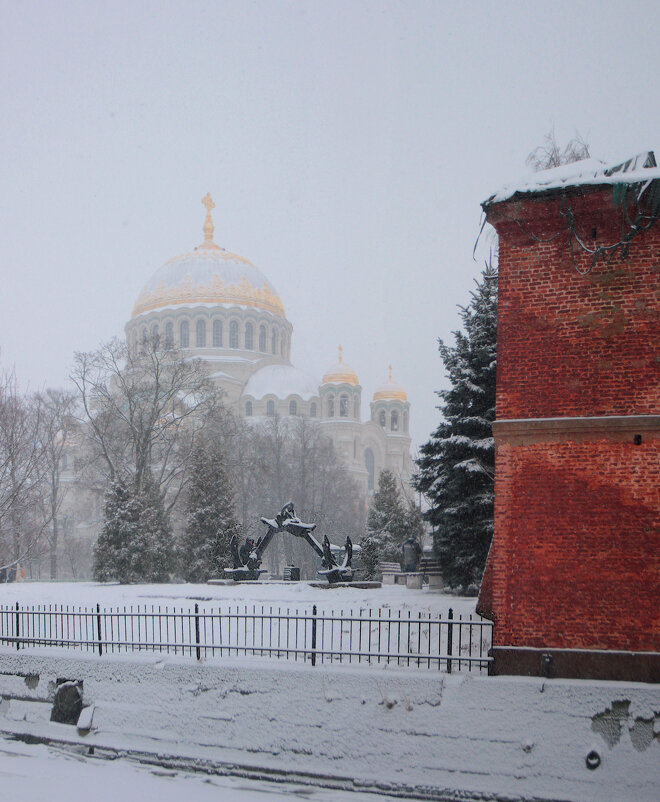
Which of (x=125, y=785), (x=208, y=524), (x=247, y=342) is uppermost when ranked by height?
(x=247, y=342)

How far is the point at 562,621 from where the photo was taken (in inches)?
372

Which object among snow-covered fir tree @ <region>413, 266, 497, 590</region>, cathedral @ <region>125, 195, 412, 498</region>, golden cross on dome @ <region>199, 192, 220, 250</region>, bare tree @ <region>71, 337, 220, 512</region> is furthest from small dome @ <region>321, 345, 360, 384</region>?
snow-covered fir tree @ <region>413, 266, 497, 590</region>

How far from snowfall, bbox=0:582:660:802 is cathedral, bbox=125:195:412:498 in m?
50.1

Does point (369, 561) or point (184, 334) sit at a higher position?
point (184, 334)

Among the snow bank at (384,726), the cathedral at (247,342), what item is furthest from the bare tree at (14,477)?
the cathedral at (247,342)

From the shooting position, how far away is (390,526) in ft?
103

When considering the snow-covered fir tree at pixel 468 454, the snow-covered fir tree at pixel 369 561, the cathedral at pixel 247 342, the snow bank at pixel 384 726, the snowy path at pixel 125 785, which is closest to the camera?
the snow bank at pixel 384 726

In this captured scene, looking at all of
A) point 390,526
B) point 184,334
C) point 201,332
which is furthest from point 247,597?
point 201,332

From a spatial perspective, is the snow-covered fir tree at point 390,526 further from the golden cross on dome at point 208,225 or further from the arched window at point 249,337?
the golden cross on dome at point 208,225

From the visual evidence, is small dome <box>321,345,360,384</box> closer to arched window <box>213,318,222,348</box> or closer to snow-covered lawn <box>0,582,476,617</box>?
arched window <box>213,318,222,348</box>

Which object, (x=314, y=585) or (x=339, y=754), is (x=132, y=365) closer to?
(x=314, y=585)

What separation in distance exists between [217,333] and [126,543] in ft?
135

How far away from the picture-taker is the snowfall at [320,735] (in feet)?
29.2

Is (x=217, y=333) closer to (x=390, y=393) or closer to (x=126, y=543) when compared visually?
(x=390, y=393)
